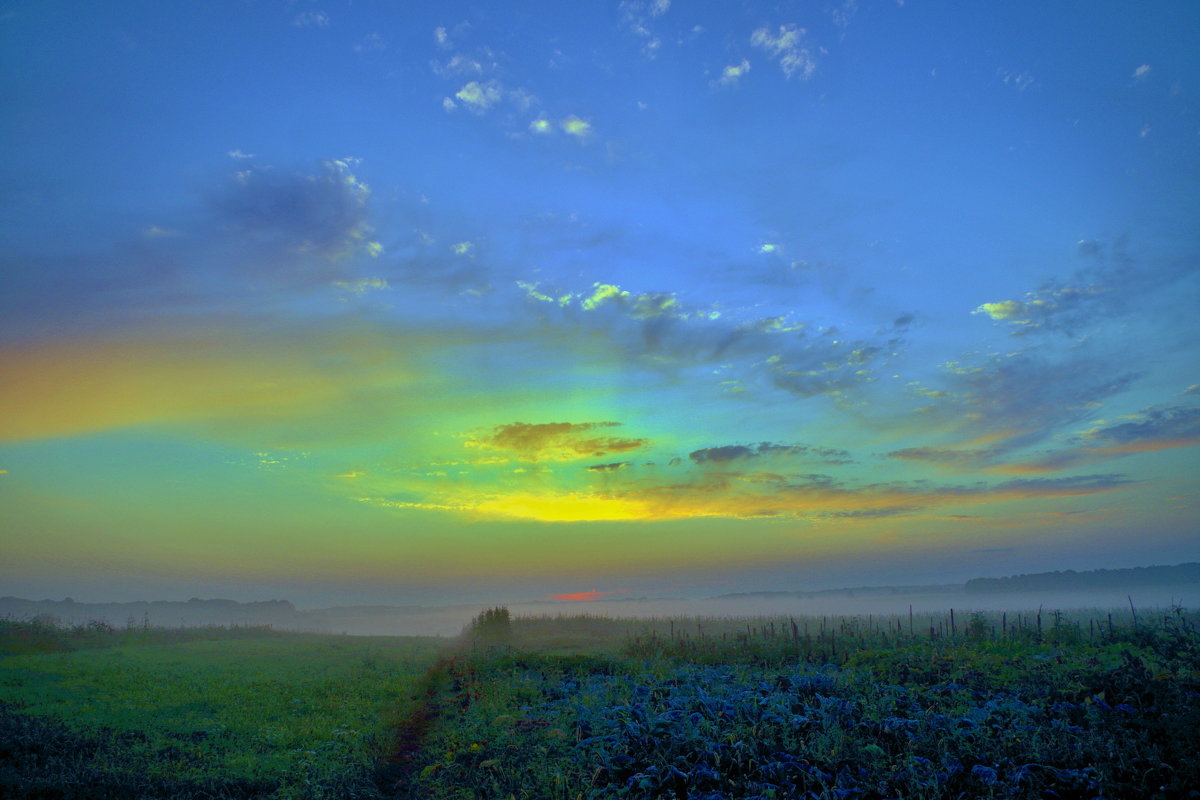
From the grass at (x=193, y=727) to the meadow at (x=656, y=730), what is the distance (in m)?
0.08

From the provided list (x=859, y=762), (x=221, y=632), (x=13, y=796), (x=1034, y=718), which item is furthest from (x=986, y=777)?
(x=221, y=632)

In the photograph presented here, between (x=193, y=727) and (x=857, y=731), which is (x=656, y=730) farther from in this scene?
(x=193, y=727)

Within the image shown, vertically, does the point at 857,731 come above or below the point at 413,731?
above

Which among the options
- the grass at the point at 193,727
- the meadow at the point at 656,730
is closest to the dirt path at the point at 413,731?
the meadow at the point at 656,730

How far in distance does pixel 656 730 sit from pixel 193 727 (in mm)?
13159

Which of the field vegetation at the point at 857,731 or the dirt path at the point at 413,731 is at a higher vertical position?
the field vegetation at the point at 857,731

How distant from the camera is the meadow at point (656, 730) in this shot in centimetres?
1114

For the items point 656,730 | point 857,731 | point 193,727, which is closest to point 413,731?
point 193,727

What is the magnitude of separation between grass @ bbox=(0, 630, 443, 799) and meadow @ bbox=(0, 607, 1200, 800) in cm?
8

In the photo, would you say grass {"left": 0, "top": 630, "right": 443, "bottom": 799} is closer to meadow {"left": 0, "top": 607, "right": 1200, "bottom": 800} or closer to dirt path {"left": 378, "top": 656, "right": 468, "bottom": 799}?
meadow {"left": 0, "top": 607, "right": 1200, "bottom": 800}

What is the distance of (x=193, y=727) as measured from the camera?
17.1 metres

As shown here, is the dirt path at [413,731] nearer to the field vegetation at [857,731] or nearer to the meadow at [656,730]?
Answer: the meadow at [656,730]

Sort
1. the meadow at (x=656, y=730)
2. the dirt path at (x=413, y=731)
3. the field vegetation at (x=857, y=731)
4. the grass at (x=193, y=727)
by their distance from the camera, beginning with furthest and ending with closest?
the dirt path at (x=413, y=731)
the grass at (x=193, y=727)
the meadow at (x=656, y=730)
the field vegetation at (x=857, y=731)

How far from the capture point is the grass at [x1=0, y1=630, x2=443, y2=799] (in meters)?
13.0
